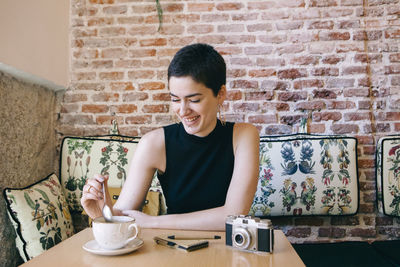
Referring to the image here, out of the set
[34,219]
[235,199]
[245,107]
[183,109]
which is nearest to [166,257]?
[235,199]

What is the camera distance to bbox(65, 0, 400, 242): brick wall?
2.14 metres

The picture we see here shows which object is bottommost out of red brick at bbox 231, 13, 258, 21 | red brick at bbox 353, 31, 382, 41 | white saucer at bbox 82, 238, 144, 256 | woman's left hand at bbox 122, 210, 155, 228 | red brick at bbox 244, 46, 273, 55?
woman's left hand at bbox 122, 210, 155, 228

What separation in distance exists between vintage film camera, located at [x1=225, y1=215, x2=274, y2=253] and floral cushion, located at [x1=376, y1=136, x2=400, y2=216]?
1473mm

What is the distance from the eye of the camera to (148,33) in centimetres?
228

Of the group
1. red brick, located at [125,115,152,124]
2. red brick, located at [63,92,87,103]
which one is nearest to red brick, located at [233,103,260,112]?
red brick, located at [125,115,152,124]

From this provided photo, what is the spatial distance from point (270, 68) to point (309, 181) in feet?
2.57

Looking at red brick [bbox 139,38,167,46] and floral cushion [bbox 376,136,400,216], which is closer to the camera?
floral cushion [bbox 376,136,400,216]

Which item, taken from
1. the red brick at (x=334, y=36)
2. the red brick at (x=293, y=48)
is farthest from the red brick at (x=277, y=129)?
the red brick at (x=334, y=36)

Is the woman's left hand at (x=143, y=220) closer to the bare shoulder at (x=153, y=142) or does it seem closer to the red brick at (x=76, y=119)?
the bare shoulder at (x=153, y=142)

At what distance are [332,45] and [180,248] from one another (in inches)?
72.5

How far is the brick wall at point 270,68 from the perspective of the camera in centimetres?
214

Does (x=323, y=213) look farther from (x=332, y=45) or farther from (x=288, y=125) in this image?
(x=332, y=45)

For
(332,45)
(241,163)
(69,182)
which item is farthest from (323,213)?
(69,182)

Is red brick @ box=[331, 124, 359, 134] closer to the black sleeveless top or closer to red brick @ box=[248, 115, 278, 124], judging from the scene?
red brick @ box=[248, 115, 278, 124]
